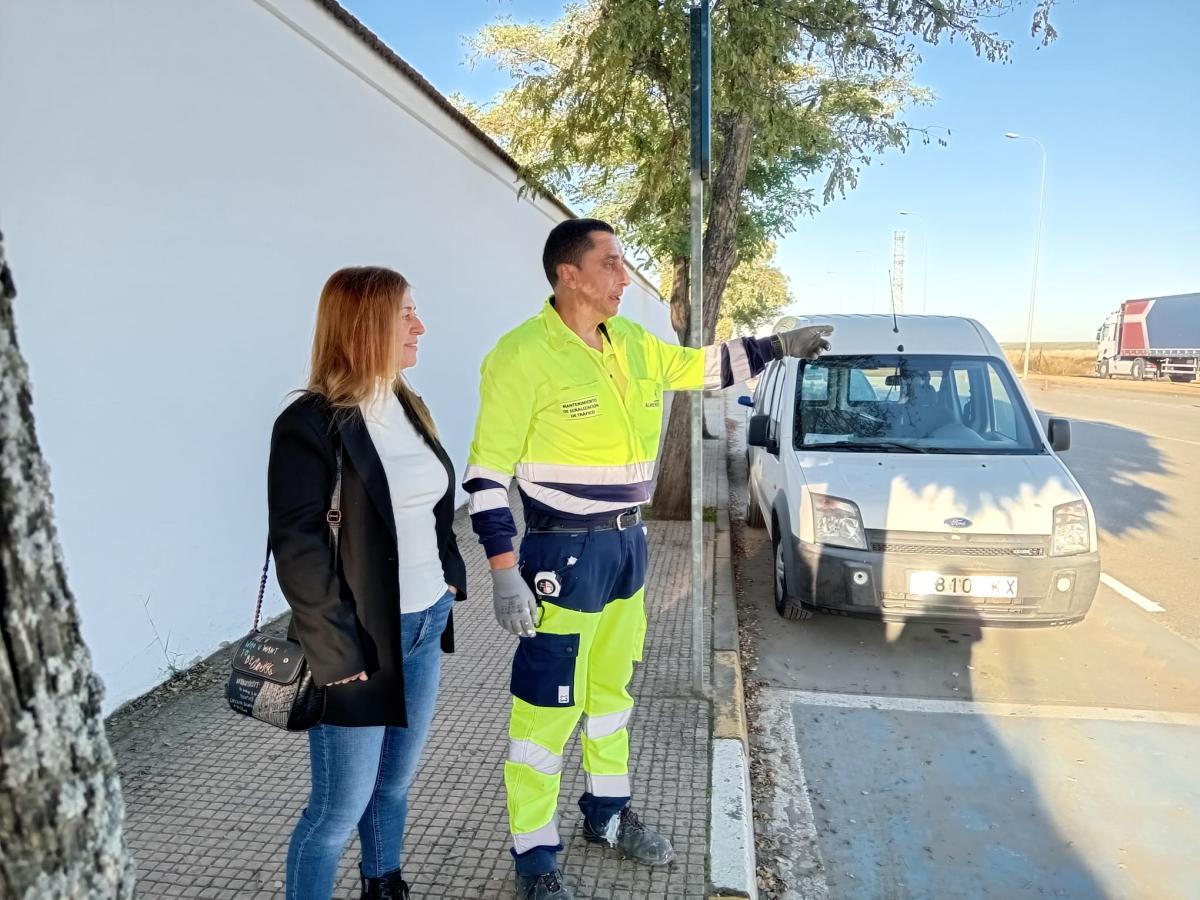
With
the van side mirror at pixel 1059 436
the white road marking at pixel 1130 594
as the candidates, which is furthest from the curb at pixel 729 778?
the white road marking at pixel 1130 594

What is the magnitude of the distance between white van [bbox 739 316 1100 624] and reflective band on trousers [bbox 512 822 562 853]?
2.75 m

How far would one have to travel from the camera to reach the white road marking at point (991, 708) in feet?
13.7

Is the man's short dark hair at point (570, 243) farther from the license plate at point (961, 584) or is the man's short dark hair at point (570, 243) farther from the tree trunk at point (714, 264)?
the tree trunk at point (714, 264)

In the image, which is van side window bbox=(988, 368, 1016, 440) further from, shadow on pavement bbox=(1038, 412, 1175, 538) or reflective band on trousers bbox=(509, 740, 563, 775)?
reflective band on trousers bbox=(509, 740, 563, 775)

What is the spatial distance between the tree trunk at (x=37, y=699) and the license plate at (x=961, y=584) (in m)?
4.40

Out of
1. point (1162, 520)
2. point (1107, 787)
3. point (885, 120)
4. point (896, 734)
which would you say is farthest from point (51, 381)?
point (1162, 520)

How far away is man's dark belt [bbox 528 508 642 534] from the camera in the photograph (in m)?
2.49

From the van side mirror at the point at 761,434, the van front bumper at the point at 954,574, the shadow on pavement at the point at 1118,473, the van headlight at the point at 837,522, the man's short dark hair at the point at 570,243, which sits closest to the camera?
the man's short dark hair at the point at 570,243

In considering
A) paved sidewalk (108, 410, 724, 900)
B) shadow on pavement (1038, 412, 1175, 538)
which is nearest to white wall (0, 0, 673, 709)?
paved sidewalk (108, 410, 724, 900)

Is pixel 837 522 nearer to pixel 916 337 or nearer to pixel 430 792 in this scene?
pixel 916 337

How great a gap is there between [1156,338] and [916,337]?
118ft

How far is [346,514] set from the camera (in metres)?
1.88

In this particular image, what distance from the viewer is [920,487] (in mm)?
4793

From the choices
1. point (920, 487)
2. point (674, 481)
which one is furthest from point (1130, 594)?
point (674, 481)
